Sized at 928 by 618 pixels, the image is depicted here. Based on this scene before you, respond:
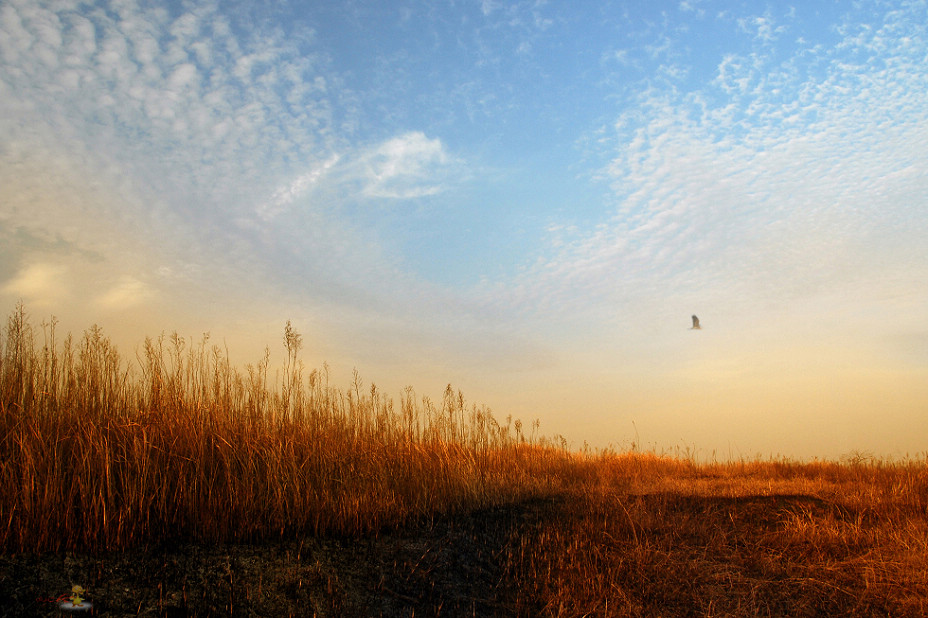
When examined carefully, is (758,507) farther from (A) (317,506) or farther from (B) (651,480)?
(A) (317,506)

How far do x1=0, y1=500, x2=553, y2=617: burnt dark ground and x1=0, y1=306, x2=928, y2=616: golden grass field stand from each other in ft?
0.04

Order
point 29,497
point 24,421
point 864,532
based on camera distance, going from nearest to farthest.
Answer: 1. point 29,497
2. point 24,421
3. point 864,532

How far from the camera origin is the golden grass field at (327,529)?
11.7 feet

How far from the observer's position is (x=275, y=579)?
364 centimetres

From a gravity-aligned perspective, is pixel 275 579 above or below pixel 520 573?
above

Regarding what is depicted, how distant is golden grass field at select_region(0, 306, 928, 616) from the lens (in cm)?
357

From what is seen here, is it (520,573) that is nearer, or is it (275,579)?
(275,579)

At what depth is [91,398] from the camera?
4.59 metres

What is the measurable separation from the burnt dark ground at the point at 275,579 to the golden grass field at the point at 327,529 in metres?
0.01

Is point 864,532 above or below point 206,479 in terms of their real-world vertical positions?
below

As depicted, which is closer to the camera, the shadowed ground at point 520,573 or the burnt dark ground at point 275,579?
the burnt dark ground at point 275,579

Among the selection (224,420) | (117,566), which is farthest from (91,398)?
(117,566)

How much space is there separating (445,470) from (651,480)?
343 cm

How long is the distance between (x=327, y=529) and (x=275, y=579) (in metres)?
0.90
